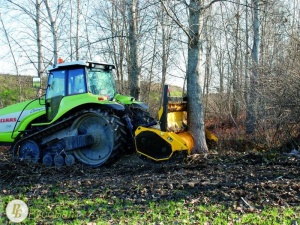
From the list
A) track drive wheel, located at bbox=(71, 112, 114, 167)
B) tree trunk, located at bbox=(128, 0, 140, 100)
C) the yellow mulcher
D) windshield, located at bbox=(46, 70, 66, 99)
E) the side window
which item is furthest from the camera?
A: tree trunk, located at bbox=(128, 0, 140, 100)

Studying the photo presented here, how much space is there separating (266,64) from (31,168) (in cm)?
686

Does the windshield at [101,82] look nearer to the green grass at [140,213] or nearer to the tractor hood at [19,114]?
the tractor hood at [19,114]

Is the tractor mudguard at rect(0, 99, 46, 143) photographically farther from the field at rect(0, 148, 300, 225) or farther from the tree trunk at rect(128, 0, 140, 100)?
the tree trunk at rect(128, 0, 140, 100)

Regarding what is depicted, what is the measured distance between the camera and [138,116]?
29.7 ft

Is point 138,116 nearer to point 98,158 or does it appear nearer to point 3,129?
point 98,158

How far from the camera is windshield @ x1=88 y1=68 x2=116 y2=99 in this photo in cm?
897

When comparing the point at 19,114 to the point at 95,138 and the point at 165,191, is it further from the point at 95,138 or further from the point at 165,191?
the point at 165,191

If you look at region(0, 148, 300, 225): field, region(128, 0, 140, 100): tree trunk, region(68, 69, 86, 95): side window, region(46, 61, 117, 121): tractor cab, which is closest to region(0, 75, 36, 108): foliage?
region(128, 0, 140, 100): tree trunk

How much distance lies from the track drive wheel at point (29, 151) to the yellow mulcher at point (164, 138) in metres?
2.86

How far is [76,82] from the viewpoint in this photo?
8977 millimetres

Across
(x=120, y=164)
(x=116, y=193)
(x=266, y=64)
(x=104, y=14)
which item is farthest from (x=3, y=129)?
(x=104, y=14)

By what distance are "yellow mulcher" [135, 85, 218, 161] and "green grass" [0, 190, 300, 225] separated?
2.55 metres

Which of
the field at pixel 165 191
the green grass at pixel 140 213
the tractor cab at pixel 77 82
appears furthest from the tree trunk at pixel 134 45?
the green grass at pixel 140 213

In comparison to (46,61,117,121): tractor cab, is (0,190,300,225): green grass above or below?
below
